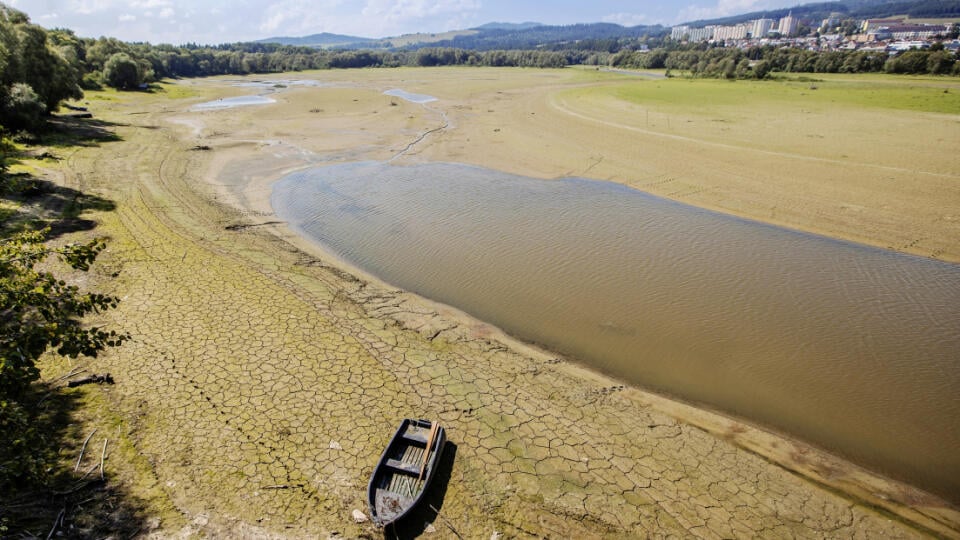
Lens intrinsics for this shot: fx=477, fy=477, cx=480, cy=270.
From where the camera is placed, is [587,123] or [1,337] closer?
[1,337]

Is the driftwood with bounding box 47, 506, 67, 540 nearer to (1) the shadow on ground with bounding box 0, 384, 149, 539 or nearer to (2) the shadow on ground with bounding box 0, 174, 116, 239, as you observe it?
(1) the shadow on ground with bounding box 0, 384, 149, 539

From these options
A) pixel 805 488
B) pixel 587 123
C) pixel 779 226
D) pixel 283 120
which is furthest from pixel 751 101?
pixel 805 488

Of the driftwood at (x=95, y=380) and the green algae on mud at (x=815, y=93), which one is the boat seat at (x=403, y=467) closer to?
the driftwood at (x=95, y=380)

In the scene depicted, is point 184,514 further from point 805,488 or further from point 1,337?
point 805,488

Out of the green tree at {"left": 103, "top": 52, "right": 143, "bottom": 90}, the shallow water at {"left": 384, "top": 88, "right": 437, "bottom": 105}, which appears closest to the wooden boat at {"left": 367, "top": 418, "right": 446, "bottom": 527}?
the shallow water at {"left": 384, "top": 88, "right": 437, "bottom": 105}

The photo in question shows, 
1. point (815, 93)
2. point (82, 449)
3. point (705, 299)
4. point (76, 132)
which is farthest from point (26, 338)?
point (815, 93)

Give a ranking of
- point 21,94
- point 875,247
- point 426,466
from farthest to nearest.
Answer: point 21,94
point 875,247
point 426,466
